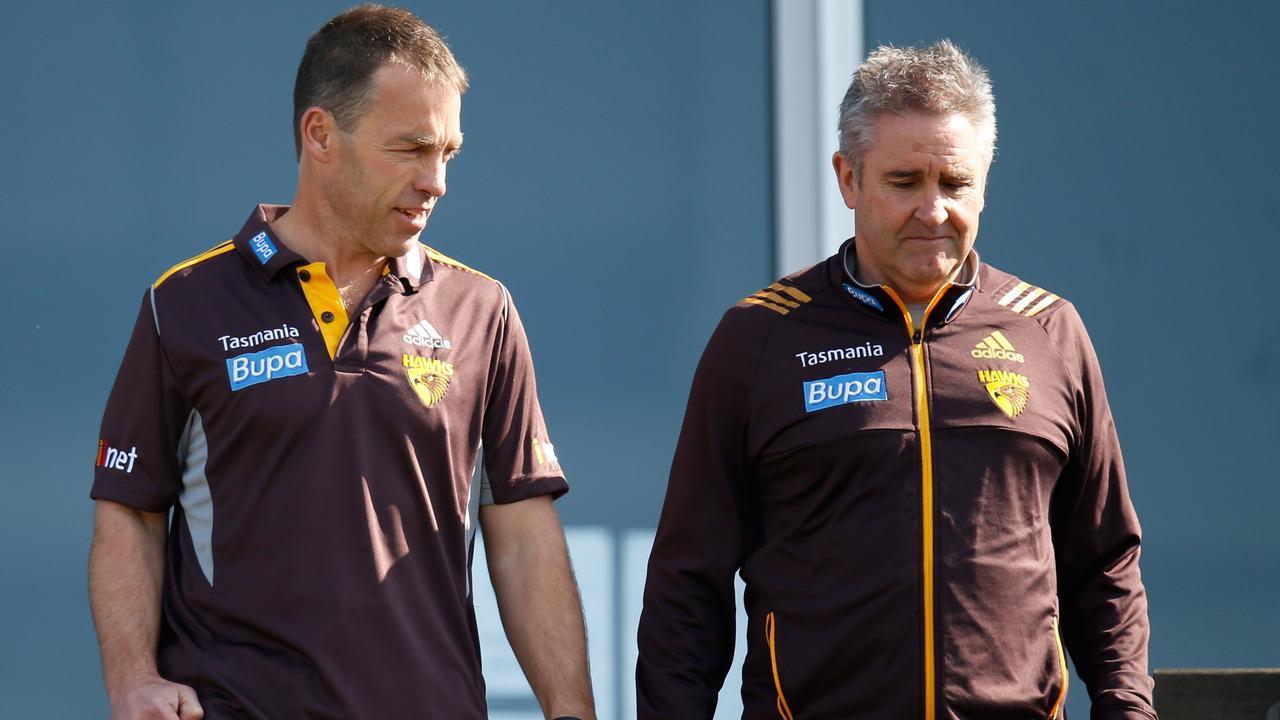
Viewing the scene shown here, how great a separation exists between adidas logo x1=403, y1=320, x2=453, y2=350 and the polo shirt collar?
0.25 ft

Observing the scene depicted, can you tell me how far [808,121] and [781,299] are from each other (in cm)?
118

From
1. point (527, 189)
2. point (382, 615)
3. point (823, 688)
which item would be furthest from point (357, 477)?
point (527, 189)

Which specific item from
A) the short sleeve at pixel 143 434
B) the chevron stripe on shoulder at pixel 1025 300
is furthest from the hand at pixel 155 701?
the chevron stripe on shoulder at pixel 1025 300

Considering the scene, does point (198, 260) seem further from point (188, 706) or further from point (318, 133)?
point (188, 706)

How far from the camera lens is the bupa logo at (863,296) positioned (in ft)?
7.73

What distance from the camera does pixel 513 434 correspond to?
2.44 metres

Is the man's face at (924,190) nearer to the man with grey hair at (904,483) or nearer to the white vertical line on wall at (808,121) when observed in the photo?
the man with grey hair at (904,483)

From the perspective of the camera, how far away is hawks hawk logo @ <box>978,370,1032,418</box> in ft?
7.42

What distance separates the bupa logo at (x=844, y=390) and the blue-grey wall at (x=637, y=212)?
1.20 meters

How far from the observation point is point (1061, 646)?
2.27 metres

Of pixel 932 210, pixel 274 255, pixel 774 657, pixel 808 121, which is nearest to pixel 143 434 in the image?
pixel 274 255

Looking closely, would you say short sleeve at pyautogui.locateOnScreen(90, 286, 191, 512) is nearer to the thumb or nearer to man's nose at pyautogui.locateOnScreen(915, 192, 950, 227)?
the thumb

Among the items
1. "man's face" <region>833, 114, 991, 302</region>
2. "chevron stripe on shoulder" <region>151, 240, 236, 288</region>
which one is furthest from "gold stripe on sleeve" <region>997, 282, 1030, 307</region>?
"chevron stripe on shoulder" <region>151, 240, 236, 288</region>

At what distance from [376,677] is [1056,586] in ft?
3.39
